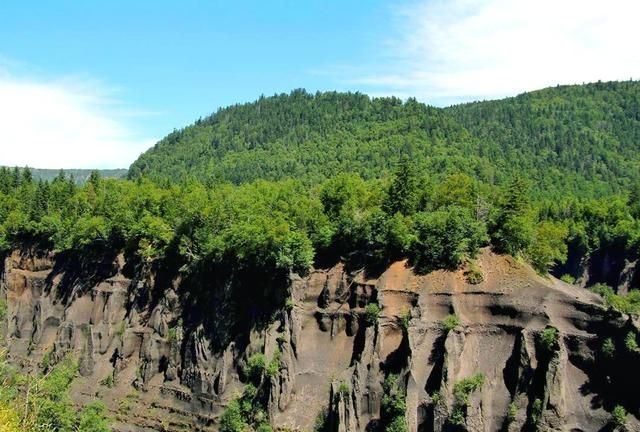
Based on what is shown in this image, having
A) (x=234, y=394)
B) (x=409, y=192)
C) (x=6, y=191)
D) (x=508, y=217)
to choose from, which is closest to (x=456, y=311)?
(x=508, y=217)

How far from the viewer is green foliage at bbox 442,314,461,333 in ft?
162

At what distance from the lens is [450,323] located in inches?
1955

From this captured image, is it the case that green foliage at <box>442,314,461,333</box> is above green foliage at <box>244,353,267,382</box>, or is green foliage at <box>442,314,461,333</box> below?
above

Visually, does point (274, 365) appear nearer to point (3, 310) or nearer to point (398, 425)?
point (398, 425)

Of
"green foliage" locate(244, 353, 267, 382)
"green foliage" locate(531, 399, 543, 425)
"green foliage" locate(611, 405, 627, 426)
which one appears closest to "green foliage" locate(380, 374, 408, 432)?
"green foliage" locate(531, 399, 543, 425)

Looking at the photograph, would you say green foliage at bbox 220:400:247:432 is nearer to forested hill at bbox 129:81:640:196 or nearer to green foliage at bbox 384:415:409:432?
green foliage at bbox 384:415:409:432

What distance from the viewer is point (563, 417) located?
4434 cm

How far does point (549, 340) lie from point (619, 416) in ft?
21.6

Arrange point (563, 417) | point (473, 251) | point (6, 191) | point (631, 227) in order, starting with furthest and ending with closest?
point (6, 191), point (631, 227), point (473, 251), point (563, 417)

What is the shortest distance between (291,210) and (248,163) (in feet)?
373

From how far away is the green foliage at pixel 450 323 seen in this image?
49.5 meters

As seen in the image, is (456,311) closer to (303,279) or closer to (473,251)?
(473,251)

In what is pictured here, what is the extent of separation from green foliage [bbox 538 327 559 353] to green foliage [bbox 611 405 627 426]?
5.39 m

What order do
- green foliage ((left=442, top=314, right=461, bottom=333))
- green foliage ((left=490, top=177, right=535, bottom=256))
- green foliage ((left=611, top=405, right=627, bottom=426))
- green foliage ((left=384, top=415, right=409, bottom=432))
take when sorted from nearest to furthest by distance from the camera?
green foliage ((left=611, top=405, right=627, bottom=426)), green foliage ((left=384, top=415, right=409, bottom=432)), green foliage ((left=442, top=314, right=461, bottom=333)), green foliage ((left=490, top=177, right=535, bottom=256))
